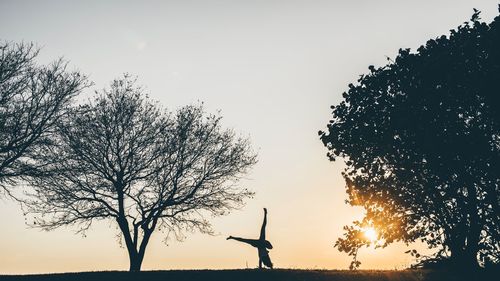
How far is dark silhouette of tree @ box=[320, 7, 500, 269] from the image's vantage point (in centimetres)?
2388

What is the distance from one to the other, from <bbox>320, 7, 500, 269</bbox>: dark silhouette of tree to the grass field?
3.75m

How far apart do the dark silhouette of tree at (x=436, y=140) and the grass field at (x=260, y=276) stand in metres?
3.75

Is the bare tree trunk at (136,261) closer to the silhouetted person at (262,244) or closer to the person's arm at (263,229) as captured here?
the silhouetted person at (262,244)

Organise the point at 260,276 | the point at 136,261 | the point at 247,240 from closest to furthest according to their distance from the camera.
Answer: the point at 260,276, the point at 247,240, the point at 136,261

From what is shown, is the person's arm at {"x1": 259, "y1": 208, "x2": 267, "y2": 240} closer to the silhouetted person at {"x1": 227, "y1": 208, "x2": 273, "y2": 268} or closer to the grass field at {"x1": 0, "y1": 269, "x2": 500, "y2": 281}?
the silhouetted person at {"x1": 227, "y1": 208, "x2": 273, "y2": 268}

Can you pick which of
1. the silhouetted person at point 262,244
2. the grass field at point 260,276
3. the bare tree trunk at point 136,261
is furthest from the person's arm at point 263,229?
the bare tree trunk at point 136,261

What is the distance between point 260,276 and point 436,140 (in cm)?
1079

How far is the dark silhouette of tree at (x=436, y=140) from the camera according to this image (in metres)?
23.9

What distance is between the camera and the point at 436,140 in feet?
79.2

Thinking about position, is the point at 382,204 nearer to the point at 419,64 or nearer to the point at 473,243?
the point at 473,243

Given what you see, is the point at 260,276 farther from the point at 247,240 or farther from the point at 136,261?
the point at 136,261

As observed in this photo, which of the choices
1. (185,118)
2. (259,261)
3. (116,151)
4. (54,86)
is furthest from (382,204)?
(54,86)

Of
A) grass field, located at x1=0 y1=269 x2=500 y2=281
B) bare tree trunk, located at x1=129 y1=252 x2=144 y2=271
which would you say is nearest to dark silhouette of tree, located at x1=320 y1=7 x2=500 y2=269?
grass field, located at x1=0 y1=269 x2=500 y2=281

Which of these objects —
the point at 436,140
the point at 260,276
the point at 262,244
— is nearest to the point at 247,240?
the point at 262,244
